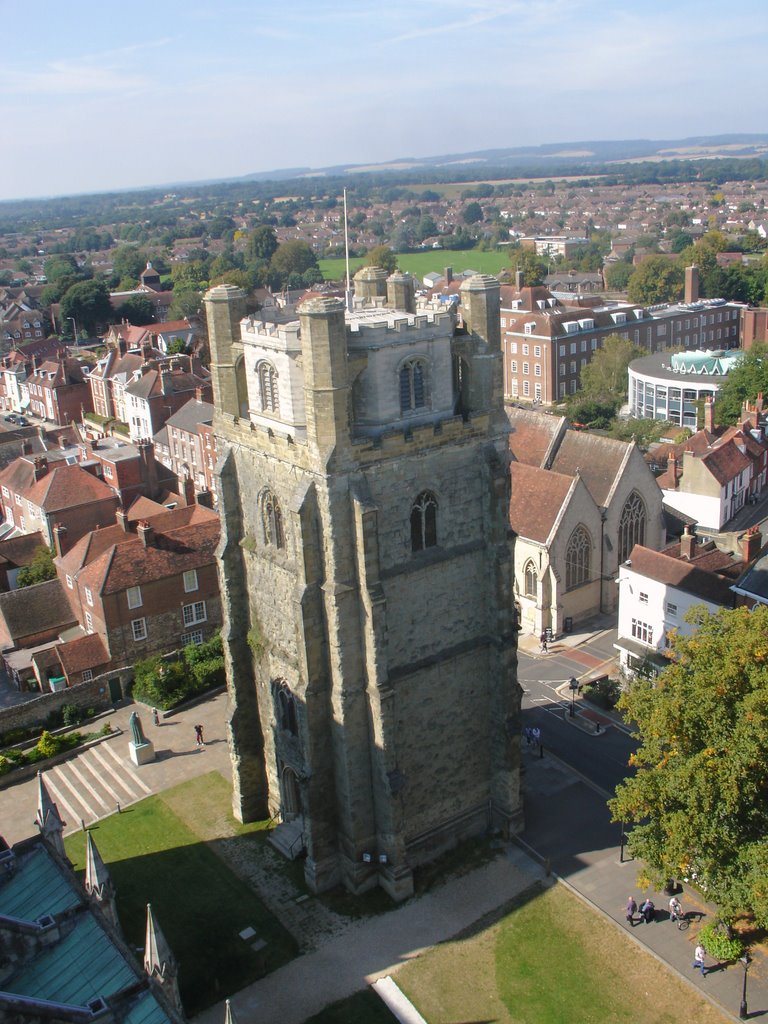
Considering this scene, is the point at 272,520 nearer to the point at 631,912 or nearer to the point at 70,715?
the point at 631,912

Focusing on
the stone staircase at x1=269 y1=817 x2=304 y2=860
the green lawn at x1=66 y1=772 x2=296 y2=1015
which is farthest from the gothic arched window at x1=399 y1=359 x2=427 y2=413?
the green lawn at x1=66 y1=772 x2=296 y2=1015

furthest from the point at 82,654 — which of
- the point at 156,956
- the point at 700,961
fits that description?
the point at 700,961

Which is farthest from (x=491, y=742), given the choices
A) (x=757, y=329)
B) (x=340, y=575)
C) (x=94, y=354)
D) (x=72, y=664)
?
(x=94, y=354)

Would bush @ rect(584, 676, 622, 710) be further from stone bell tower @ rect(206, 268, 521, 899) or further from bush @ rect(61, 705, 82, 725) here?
bush @ rect(61, 705, 82, 725)

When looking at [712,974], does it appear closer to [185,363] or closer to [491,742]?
[491,742]

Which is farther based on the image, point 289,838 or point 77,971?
point 289,838

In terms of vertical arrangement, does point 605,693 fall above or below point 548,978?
above

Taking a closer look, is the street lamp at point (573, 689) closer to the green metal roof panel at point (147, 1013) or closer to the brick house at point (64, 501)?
the green metal roof panel at point (147, 1013)
